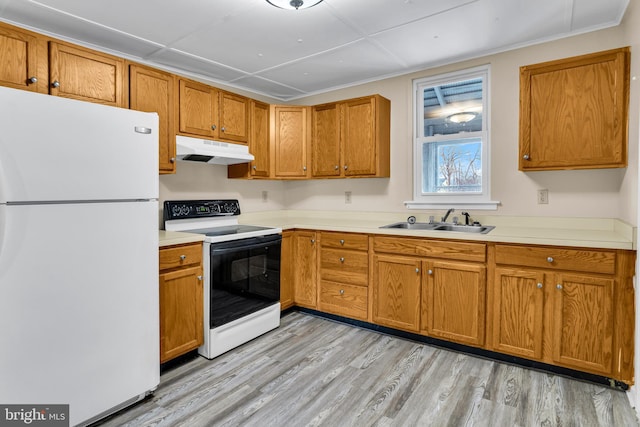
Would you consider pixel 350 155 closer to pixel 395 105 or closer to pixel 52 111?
pixel 395 105

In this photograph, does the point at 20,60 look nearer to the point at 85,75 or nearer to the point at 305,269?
the point at 85,75

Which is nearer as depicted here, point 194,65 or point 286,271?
point 194,65

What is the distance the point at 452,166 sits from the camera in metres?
3.29

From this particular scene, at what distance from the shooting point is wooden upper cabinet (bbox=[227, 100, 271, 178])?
11.5ft

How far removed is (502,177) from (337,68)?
178 centimetres

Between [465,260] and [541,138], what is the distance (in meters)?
1.02

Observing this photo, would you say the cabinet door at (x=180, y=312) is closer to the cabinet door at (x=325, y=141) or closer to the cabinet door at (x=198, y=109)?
the cabinet door at (x=198, y=109)

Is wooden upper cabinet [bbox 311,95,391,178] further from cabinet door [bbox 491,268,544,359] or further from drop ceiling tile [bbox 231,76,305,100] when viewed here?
cabinet door [bbox 491,268,544,359]

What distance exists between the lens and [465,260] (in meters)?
2.59

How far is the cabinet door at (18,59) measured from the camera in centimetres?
199

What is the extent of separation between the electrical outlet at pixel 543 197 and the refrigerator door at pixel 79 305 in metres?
2.83

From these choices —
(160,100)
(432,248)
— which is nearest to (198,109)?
(160,100)

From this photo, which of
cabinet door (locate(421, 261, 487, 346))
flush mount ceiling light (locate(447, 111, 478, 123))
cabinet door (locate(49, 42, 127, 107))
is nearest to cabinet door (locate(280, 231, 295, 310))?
cabinet door (locate(421, 261, 487, 346))

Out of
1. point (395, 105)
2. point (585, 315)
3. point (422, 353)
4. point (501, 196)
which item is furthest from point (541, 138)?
point (422, 353)
